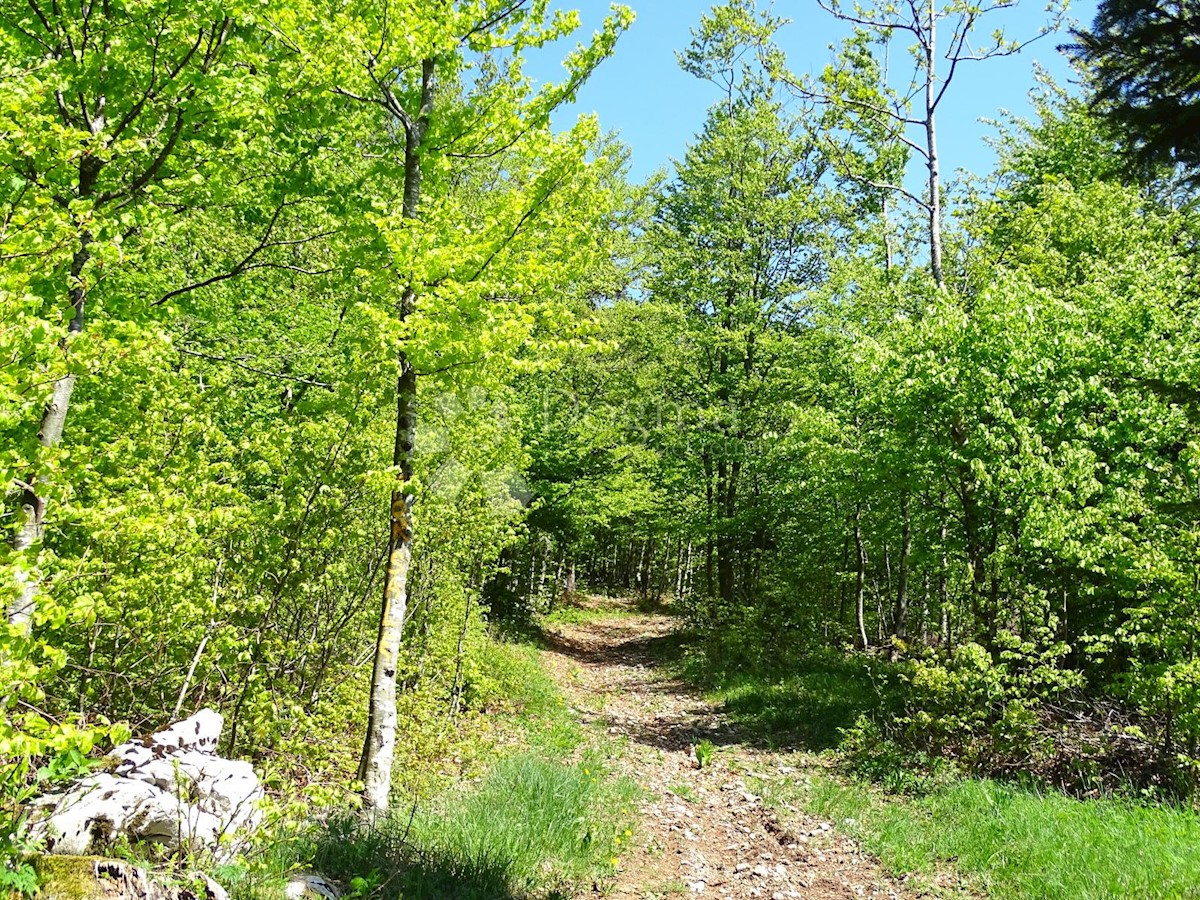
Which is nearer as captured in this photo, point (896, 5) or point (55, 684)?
point (55, 684)

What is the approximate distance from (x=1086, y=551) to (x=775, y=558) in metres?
12.2

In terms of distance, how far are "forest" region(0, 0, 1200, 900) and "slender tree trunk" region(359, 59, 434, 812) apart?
0.03 meters

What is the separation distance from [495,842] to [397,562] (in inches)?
94.8

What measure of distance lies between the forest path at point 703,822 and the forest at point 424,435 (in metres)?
0.32

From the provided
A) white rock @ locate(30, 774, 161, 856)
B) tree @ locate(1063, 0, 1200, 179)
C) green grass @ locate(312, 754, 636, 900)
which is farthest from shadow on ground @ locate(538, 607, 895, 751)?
tree @ locate(1063, 0, 1200, 179)

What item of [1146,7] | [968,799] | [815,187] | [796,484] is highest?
[815,187]

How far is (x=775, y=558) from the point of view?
19.8 meters

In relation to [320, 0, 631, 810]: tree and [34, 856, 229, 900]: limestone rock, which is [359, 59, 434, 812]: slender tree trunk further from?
[34, 856, 229, 900]: limestone rock

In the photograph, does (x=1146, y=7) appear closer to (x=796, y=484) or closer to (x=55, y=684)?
(x=55, y=684)

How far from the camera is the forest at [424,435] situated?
4230mm

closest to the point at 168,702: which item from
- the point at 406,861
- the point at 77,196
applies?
the point at 406,861

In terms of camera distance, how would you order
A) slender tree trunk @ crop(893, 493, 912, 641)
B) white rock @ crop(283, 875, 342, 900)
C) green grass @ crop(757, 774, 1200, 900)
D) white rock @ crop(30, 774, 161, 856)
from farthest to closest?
1. slender tree trunk @ crop(893, 493, 912, 641)
2. green grass @ crop(757, 774, 1200, 900)
3. white rock @ crop(283, 875, 342, 900)
4. white rock @ crop(30, 774, 161, 856)

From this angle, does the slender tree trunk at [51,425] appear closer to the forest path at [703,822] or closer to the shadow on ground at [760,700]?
the forest path at [703,822]

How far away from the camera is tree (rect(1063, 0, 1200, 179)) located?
3617mm
